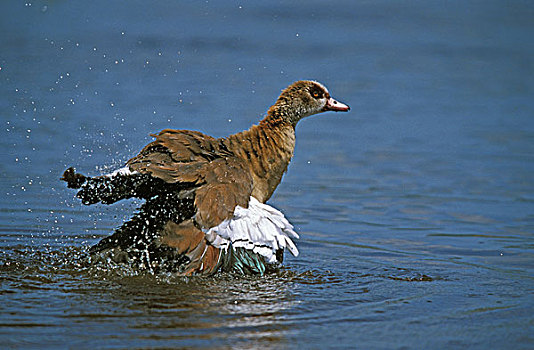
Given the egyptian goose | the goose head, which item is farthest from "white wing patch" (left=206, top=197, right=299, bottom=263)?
the goose head

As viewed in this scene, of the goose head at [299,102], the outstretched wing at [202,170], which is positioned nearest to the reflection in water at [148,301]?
the outstretched wing at [202,170]

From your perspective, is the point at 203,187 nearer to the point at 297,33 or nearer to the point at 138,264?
the point at 138,264

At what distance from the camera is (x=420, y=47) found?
1411 centimetres

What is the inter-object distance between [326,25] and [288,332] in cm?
1098

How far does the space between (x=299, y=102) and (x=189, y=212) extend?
167cm

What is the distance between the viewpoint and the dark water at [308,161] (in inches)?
187

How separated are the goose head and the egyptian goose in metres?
0.78

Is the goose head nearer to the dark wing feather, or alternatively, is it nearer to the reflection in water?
the dark wing feather

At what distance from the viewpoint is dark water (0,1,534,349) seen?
4738mm

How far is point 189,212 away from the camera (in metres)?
5.45

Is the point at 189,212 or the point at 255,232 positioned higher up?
the point at 189,212

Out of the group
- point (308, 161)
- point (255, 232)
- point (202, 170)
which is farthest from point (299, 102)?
point (308, 161)

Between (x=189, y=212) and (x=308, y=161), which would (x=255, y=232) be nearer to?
(x=189, y=212)

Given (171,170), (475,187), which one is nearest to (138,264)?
(171,170)
